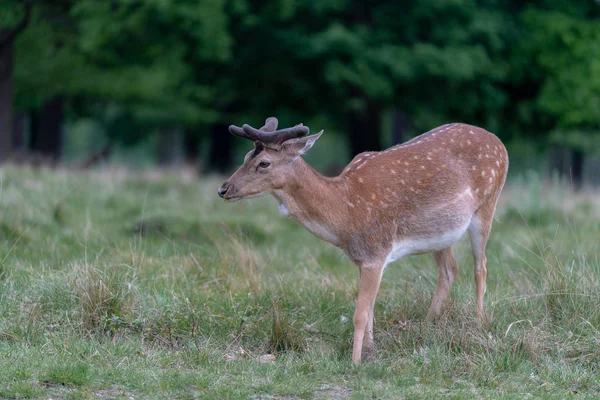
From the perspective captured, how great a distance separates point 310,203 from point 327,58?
43.0 feet

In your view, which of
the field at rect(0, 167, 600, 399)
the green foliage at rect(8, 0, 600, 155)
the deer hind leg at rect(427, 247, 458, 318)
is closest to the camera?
Answer: the field at rect(0, 167, 600, 399)

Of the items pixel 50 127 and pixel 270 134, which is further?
pixel 50 127

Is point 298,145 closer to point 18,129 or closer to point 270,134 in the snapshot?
point 270,134

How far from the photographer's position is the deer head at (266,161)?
22.9 ft

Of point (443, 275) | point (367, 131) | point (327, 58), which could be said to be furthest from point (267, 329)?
point (367, 131)

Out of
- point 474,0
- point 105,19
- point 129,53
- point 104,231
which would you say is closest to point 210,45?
point 105,19

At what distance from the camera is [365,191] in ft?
24.4

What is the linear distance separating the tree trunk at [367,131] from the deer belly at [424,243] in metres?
14.7

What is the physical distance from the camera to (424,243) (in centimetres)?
752

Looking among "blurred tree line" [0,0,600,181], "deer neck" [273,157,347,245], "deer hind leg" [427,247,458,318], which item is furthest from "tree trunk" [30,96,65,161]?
"deer neck" [273,157,347,245]

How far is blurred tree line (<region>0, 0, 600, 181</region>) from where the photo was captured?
19.0 meters

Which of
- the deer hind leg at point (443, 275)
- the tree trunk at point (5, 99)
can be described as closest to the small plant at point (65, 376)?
the deer hind leg at point (443, 275)

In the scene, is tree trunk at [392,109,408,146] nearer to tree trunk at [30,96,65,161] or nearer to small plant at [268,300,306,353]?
tree trunk at [30,96,65,161]

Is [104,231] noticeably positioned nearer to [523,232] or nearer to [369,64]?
[523,232]
